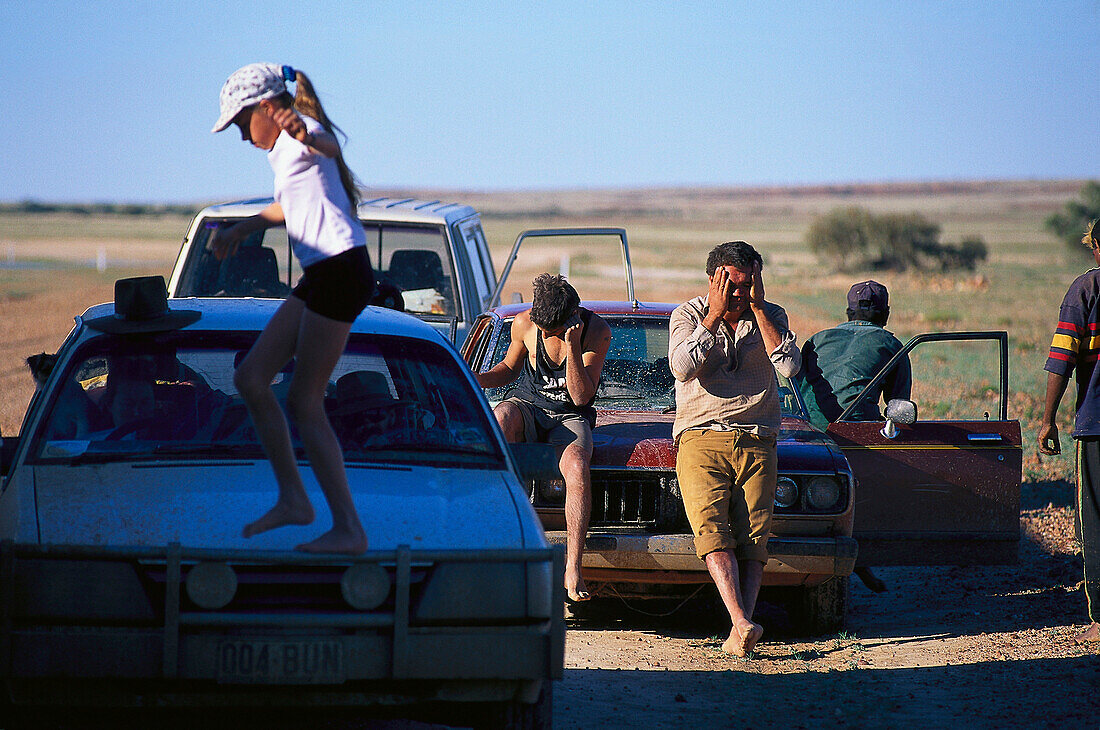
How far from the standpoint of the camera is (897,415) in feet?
19.2

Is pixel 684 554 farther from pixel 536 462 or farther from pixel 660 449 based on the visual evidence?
pixel 536 462

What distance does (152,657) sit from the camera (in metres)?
3.38

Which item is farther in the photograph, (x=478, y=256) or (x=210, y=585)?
(x=478, y=256)

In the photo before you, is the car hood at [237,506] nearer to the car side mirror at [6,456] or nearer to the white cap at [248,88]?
the car side mirror at [6,456]

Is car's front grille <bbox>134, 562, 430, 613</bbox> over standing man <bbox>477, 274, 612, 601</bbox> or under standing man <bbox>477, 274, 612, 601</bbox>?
under

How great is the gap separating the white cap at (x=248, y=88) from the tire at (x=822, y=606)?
3.54 meters

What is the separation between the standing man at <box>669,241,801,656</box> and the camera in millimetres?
5445

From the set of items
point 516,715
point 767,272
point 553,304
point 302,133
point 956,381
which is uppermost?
point 302,133

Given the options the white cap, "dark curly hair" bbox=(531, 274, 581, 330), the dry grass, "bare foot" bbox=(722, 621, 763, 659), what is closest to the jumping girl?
the white cap

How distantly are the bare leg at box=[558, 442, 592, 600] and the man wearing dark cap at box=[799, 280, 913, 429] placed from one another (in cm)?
169

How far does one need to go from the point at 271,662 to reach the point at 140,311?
5.42ft

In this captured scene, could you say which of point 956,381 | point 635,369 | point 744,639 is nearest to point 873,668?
point 744,639

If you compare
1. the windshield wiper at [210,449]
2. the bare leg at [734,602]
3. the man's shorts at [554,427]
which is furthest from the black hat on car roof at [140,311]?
the bare leg at [734,602]

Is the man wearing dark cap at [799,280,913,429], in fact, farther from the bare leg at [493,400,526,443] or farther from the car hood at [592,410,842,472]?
the bare leg at [493,400,526,443]
